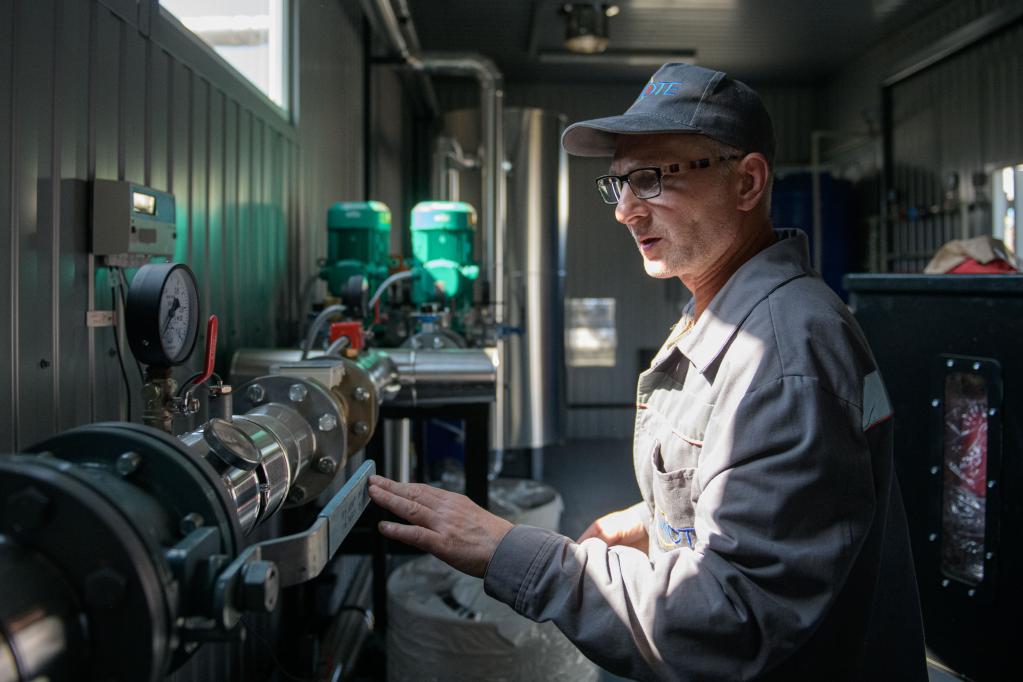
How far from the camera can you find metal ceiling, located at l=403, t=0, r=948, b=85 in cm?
455

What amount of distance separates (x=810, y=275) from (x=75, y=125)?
3.32ft

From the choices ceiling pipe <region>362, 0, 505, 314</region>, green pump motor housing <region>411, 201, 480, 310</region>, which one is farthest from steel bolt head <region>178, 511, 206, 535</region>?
ceiling pipe <region>362, 0, 505, 314</region>

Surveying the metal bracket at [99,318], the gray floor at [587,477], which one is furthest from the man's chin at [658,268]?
the gray floor at [587,477]

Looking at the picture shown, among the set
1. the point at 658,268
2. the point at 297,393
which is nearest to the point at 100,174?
the point at 297,393

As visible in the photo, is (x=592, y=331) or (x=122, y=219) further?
(x=592, y=331)

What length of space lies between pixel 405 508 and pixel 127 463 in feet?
1.08

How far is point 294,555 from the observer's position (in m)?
0.58

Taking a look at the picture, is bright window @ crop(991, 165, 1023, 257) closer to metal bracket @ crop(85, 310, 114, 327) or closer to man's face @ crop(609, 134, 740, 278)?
man's face @ crop(609, 134, 740, 278)

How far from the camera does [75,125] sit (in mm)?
1129

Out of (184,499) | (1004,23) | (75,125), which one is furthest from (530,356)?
(184,499)

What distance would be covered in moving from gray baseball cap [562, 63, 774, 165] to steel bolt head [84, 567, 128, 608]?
76 cm

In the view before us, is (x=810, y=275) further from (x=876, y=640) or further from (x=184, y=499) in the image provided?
(x=184, y=499)

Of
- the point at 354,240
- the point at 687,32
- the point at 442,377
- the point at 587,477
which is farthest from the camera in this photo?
the point at 687,32

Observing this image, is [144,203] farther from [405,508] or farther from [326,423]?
[405,508]
